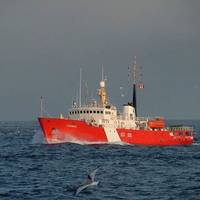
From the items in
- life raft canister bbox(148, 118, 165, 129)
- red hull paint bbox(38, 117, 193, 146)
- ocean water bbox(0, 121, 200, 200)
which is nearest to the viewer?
ocean water bbox(0, 121, 200, 200)

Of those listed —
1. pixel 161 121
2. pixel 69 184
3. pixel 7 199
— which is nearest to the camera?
pixel 7 199

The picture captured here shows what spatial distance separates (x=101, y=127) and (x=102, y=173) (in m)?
34.7

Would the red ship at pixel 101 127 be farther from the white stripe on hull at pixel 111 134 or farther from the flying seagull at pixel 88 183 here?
the flying seagull at pixel 88 183

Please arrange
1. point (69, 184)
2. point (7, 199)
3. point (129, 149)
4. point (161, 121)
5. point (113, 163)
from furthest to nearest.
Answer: point (161, 121)
point (129, 149)
point (113, 163)
point (69, 184)
point (7, 199)

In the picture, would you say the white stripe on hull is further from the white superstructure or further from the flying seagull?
the flying seagull

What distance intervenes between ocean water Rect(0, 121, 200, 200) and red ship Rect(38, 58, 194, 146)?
113 inches

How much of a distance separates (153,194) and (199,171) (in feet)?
61.4

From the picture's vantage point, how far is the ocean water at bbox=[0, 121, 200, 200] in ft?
161

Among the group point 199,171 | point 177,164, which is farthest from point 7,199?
point 177,164

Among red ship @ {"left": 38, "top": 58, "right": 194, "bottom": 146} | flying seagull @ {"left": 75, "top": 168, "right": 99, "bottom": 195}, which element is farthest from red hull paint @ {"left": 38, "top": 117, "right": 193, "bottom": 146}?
flying seagull @ {"left": 75, "top": 168, "right": 99, "bottom": 195}

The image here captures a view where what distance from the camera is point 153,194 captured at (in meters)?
48.9

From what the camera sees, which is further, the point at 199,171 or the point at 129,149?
the point at 129,149

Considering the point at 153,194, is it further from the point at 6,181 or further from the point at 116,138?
the point at 116,138

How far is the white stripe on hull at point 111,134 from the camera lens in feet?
323
